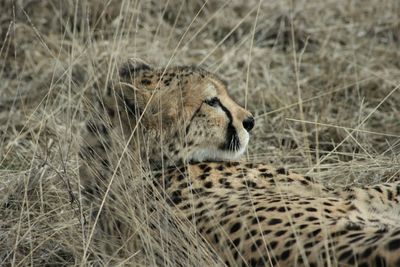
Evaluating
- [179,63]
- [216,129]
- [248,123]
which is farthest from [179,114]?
[179,63]

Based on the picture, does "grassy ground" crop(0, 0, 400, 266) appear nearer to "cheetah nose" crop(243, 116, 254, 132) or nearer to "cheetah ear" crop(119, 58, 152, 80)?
"cheetah ear" crop(119, 58, 152, 80)

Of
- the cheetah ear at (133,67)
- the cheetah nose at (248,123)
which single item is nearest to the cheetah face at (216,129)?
the cheetah nose at (248,123)

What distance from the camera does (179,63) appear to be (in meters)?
4.95

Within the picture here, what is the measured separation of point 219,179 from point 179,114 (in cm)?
28

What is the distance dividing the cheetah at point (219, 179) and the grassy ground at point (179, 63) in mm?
95

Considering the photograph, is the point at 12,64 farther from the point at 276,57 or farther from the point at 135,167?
the point at 135,167

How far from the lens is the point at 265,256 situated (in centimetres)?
258

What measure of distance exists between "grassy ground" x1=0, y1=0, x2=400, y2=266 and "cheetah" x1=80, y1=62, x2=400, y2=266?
0.31 ft

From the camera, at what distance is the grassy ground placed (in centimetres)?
307

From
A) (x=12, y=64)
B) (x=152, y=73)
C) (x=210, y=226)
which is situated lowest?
(x=12, y=64)

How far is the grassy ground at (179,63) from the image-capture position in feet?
10.1

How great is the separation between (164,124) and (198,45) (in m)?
2.17

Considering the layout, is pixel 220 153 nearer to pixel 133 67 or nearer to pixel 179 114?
pixel 179 114

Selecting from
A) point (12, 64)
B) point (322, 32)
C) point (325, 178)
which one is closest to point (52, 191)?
point (325, 178)
